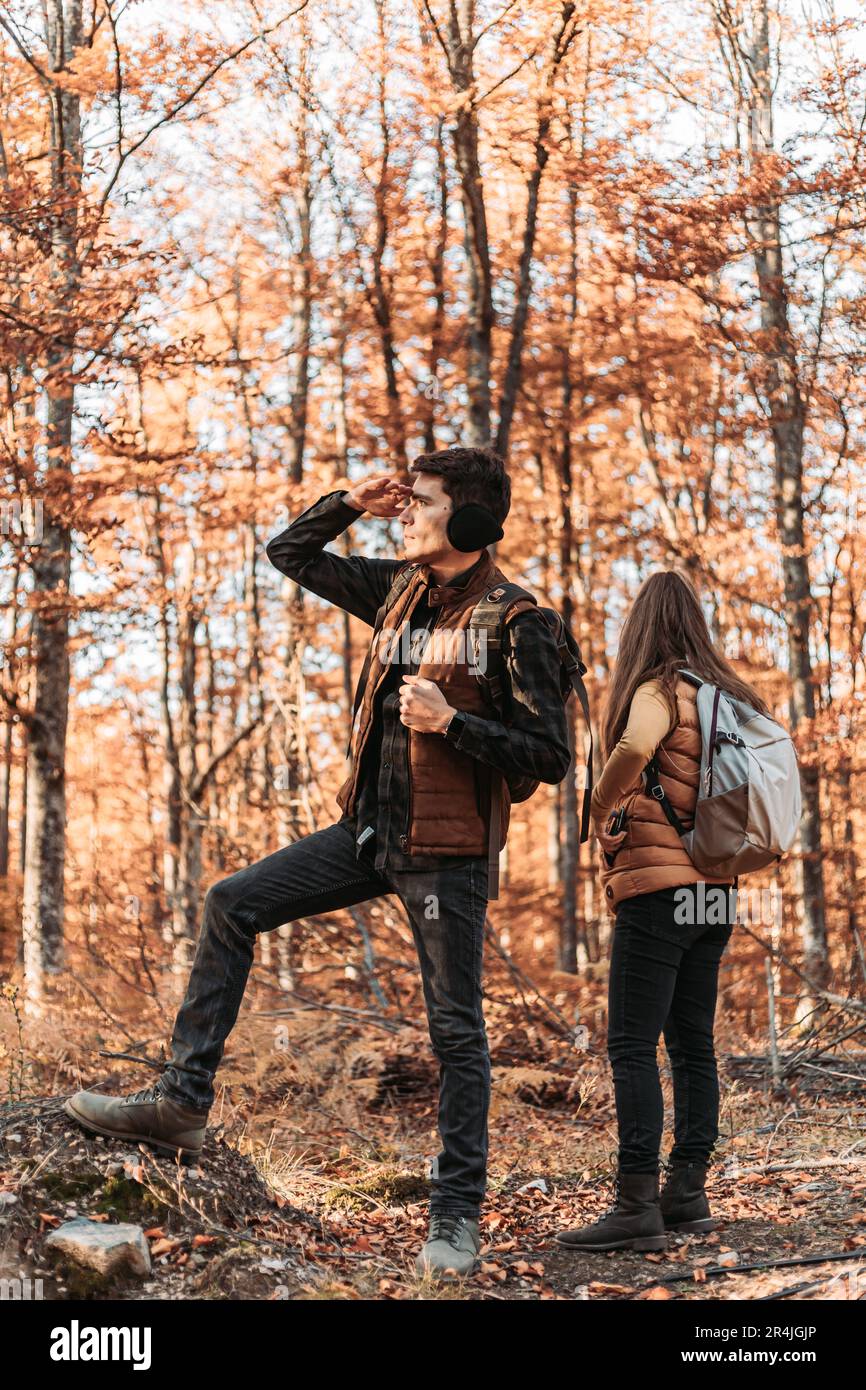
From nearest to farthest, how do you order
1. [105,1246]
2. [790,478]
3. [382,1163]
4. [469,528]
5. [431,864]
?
[105,1246] < [431,864] < [469,528] < [382,1163] < [790,478]

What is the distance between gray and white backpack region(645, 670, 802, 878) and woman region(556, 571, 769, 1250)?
0.14 ft

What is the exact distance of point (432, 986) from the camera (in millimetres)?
3910

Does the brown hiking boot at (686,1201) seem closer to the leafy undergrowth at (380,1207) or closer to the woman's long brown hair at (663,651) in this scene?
the leafy undergrowth at (380,1207)

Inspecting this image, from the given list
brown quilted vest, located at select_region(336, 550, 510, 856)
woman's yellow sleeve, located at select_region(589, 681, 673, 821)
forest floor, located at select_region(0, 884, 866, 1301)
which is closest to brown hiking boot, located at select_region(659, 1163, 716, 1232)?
forest floor, located at select_region(0, 884, 866, 1301)

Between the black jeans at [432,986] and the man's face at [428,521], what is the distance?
1009 mm

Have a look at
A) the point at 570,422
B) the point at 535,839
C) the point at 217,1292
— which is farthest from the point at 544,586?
the point at 217,1292

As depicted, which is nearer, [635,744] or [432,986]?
[432,986]

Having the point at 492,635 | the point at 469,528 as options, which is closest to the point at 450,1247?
the point at 492,635

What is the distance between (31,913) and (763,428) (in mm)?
8631

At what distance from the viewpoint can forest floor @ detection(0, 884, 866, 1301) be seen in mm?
3742

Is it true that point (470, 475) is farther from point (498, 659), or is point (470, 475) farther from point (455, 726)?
point (455, 726)

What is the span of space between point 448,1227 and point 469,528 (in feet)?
7.10

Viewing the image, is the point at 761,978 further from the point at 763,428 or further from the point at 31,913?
the point at 31,913

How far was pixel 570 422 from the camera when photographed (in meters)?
15.8
